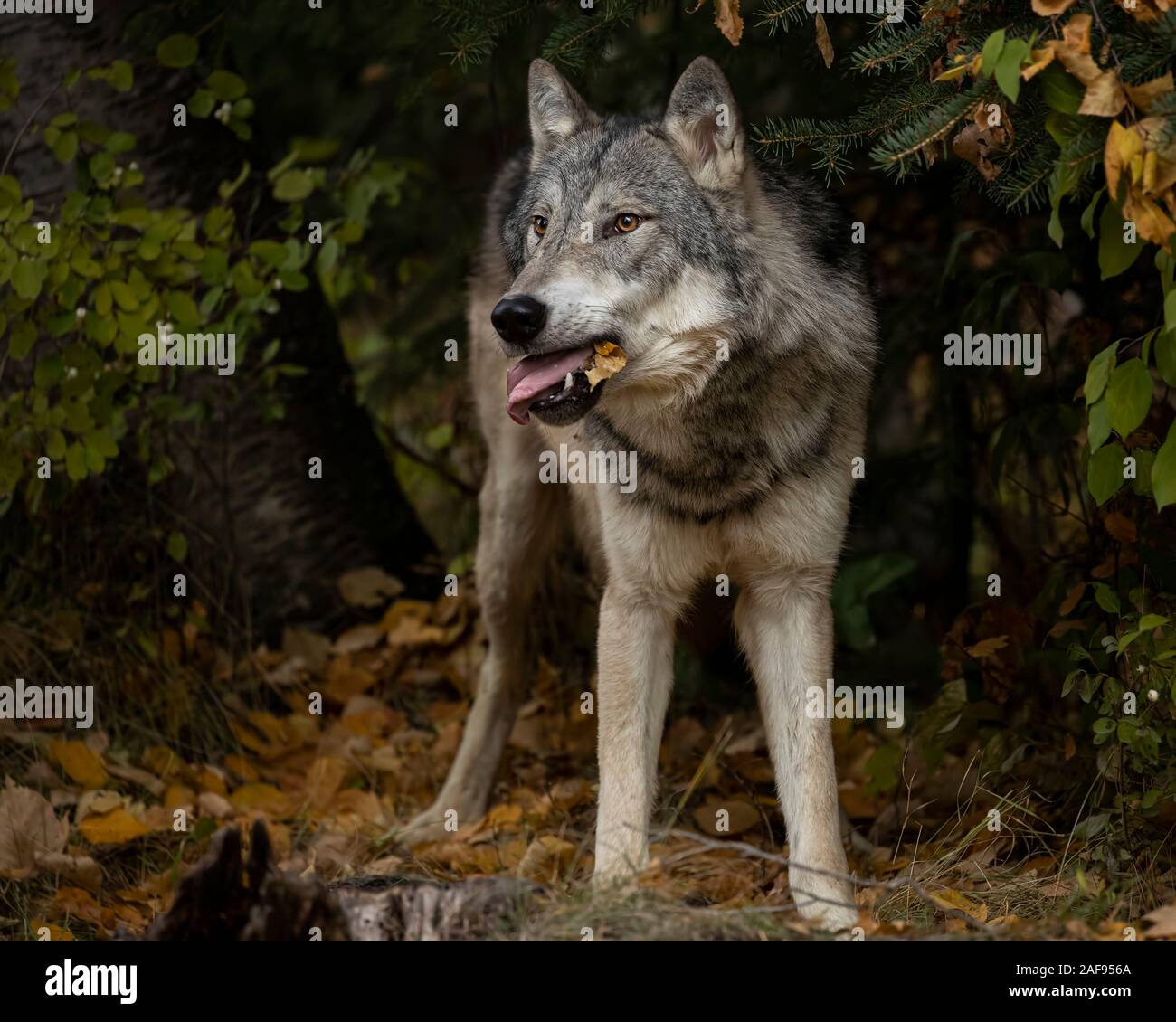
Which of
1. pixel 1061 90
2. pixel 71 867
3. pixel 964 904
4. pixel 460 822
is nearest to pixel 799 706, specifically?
pixel 964 904

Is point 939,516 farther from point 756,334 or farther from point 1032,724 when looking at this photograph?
point 756,334

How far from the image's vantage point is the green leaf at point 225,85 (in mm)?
5242

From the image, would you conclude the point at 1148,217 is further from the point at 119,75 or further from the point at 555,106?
the point at 119,75

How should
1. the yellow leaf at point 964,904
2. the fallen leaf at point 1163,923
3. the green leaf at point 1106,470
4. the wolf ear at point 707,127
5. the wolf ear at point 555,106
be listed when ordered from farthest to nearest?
1. the wolf ear at point 555,106
2. the wolf ear at point 707,127
3. the yellow leaf at point 964,904
4. the green leaf at point 1106,470
5. the fallen leaf at point 1163,923

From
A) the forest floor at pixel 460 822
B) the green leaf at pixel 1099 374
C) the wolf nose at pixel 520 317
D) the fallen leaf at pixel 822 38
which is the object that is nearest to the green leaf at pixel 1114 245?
the green leaf at pixel 1099 374

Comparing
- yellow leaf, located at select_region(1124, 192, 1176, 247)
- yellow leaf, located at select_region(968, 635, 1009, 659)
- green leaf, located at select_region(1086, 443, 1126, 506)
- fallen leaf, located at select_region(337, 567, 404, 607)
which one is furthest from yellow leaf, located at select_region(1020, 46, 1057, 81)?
fallen leaf, located at select_region(337, 567, 404, 607)

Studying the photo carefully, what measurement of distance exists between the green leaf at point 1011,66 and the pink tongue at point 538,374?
1.33 metres

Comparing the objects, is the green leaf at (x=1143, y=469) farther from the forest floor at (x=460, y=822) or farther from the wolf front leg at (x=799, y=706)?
the forest floor at (x=460, y=822)

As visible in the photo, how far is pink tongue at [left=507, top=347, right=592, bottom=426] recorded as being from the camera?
3.75m

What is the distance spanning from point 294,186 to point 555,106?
55.7 inches

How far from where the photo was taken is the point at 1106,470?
11.3 ft

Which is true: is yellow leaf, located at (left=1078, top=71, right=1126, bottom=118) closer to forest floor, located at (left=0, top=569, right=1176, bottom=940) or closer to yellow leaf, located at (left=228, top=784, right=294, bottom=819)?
forest floor, located at (left=0, top=569, right=1176, bottom=940)

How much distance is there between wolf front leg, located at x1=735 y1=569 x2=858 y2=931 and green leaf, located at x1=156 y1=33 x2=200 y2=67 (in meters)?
2.89

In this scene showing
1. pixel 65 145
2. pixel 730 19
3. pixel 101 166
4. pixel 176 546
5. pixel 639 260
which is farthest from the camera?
pixel 176 546
